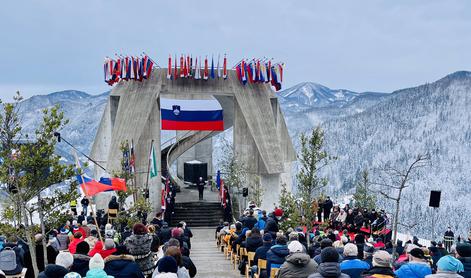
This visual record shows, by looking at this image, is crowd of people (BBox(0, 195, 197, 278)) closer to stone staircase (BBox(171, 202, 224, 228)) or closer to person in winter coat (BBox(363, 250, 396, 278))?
person in winter coat (BBox(363, 250, 396, 278))

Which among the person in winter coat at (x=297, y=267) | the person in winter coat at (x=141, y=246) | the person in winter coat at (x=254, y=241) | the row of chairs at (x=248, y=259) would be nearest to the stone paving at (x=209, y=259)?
the row of chairs at (x=248, y=259)

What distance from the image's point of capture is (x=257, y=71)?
31406mm

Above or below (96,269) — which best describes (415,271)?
below

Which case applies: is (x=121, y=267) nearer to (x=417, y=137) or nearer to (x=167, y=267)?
(x=167, y=267)

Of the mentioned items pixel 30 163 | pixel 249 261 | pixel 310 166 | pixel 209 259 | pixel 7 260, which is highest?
pixel 30 163

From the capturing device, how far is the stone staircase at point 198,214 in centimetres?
3111

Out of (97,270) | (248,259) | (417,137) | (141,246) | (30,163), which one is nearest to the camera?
(97,270)

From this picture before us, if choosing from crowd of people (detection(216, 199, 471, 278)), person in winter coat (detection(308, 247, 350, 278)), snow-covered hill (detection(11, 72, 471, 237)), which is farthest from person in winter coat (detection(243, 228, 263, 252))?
snow-covered hill (detection(11, 72, 471, 237))

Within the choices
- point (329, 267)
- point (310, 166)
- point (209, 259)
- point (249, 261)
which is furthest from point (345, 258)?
point (209, 259)

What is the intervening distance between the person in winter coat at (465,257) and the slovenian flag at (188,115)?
25765 millimetres

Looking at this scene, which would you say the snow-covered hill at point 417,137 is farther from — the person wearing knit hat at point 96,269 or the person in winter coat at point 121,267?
the person wearing knit hat at point 96,269

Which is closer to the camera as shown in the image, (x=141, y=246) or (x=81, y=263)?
(x=81, y=263)

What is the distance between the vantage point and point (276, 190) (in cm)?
3203

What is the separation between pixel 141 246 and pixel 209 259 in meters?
9.34
